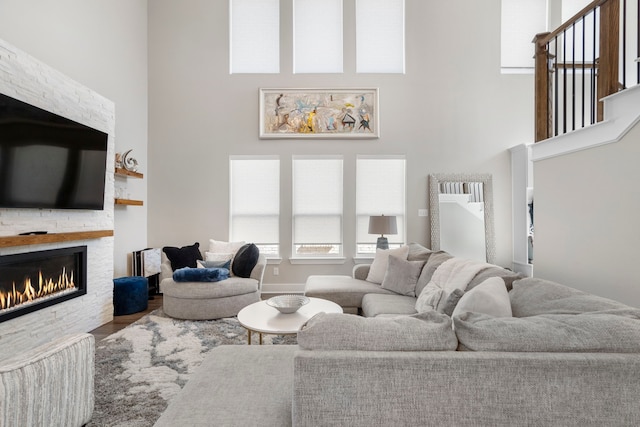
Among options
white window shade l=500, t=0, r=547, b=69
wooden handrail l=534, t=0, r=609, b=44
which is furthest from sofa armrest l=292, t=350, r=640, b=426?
white window shade l=500, t=0, r=547, b=69

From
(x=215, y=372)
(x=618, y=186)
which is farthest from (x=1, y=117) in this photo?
(x=618, y=186)

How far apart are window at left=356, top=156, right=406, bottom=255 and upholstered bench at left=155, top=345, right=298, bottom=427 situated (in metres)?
3.32

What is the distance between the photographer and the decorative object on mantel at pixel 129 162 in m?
3.99

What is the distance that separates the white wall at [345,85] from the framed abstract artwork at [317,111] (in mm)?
133

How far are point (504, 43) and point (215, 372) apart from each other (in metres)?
5.97

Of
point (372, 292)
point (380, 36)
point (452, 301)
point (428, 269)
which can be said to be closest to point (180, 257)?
point (372, 292)

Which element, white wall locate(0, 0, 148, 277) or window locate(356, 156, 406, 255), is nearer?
white wall locate(0, 0, 148, 277)

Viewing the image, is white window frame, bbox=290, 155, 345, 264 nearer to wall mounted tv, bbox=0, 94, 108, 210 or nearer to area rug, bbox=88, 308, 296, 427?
area rug, bbox=88, 308, 296, 427

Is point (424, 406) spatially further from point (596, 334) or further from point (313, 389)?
point (596, 334)

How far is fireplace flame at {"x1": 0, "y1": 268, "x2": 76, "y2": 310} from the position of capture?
2406mm

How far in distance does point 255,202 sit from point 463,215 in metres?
3.28

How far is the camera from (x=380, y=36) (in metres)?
4.77

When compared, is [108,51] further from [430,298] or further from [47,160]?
[430,298]

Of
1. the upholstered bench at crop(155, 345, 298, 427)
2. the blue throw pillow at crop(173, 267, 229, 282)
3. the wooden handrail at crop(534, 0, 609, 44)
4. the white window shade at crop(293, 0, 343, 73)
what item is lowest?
the upholstered bench at crop(155, 345, 298, 427)
